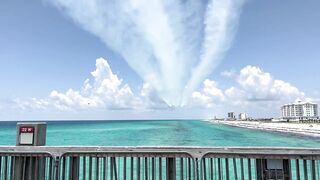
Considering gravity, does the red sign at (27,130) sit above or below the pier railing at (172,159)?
above

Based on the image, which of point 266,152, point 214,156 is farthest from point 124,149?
point 266,152

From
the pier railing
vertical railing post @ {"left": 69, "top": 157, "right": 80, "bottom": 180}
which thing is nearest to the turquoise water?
vertical railing post @ {"left": 69, "top": 157, "right": 80, "bottom": 180}

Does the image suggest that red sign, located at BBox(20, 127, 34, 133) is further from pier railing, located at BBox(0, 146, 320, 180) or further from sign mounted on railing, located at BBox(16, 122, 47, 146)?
pier railing, located at BBox(0, 146, 320, 180)

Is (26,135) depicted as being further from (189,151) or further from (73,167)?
(189,151)

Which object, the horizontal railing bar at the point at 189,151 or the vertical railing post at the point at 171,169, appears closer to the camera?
the horizontal railing bar at the point at 189,151

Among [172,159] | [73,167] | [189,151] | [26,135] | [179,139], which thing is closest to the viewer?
[189,151]

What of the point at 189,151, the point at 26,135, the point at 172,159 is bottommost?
the point at 172,159

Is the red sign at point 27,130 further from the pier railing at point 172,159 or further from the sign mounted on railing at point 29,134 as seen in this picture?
the pier railing at point 172,159

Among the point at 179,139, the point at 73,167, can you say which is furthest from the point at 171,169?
the point at 179,139

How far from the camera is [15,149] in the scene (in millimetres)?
5477

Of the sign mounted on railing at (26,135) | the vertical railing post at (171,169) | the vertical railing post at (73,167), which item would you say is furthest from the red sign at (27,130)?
the vertical railing post at (171,169)

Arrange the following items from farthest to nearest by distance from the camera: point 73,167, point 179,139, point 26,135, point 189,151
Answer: point 179,139, point 26,135, point 73,167, point 189,151

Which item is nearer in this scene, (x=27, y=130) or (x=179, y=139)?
(x=27, y=130)

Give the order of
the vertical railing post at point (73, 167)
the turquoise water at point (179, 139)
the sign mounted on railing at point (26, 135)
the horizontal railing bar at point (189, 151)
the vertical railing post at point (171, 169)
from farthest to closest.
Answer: the turquoise water at point (179, 139), the sign mounted on railing at point (26, 135), the vertical railing post at point (73, 167), the vertical railing post at point (171, 169), the horizontal railing bar at point (189, 151)
